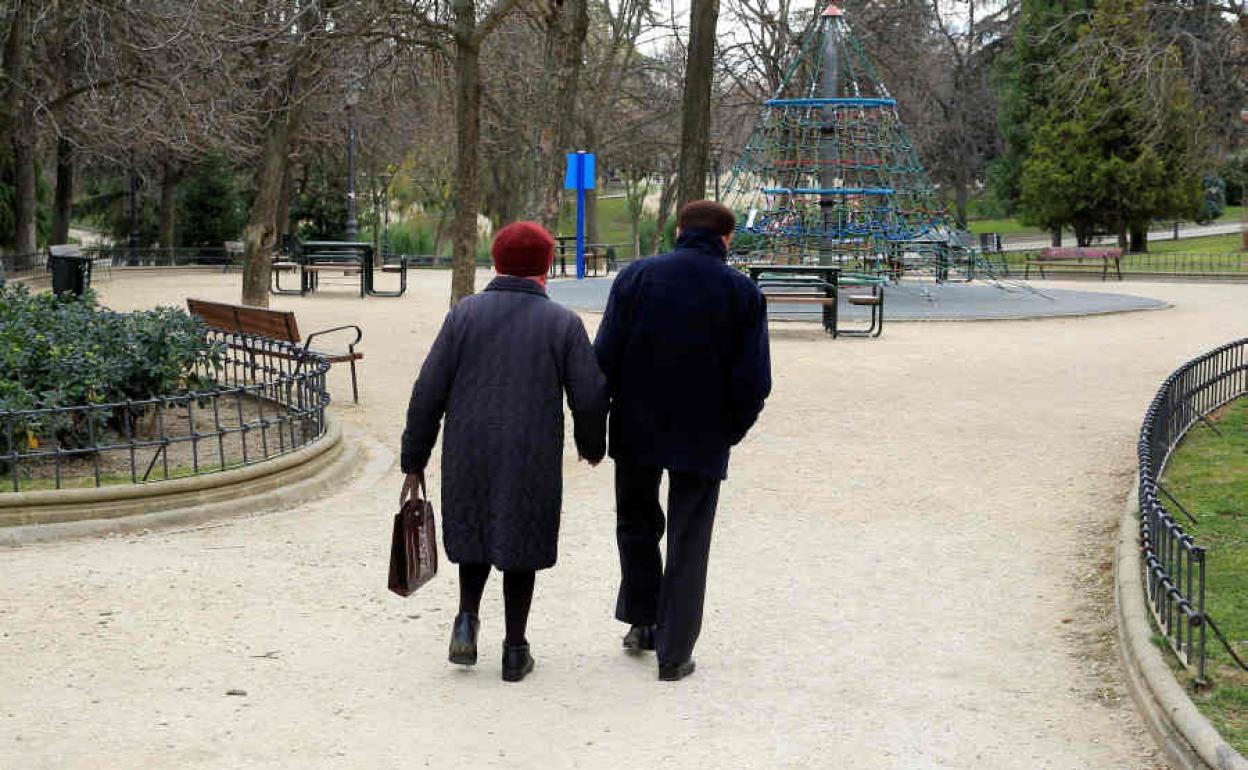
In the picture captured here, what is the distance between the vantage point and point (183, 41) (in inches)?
770

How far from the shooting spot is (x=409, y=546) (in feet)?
20.1

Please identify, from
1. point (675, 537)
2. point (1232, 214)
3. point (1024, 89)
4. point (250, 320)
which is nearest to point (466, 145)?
point (250, 320)

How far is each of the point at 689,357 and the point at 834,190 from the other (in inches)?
837

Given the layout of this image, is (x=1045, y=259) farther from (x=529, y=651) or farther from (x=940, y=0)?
(x=529, y=651)

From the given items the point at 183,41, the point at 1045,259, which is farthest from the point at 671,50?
the point at 183,41

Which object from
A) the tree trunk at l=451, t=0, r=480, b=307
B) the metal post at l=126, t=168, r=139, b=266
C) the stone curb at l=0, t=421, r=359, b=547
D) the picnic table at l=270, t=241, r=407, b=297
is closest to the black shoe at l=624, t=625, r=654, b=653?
the stone curb at l=0, t=421, r=359, b=547

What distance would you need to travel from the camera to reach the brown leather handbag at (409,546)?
610 centimetres

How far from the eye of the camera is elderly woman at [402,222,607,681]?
19.4 ft

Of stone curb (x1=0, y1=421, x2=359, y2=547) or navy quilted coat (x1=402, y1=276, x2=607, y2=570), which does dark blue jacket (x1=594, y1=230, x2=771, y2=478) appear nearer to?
navy quilted coat (x1=402, y1=276, x2=607, y2=570)

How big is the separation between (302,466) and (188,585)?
2.60 m

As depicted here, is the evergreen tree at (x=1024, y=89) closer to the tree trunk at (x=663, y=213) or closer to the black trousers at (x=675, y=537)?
the tree trunk at (x=663, y=213)

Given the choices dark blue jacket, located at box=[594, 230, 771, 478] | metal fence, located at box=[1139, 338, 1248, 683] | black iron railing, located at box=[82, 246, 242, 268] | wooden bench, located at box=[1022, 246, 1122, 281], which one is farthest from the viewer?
black iron railing, located at box=[82, 246, 242, 268]

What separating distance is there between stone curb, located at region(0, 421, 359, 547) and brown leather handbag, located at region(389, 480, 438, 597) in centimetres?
290

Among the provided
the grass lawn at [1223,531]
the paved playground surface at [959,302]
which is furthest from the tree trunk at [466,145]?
the grass lawn at [1223,531]
